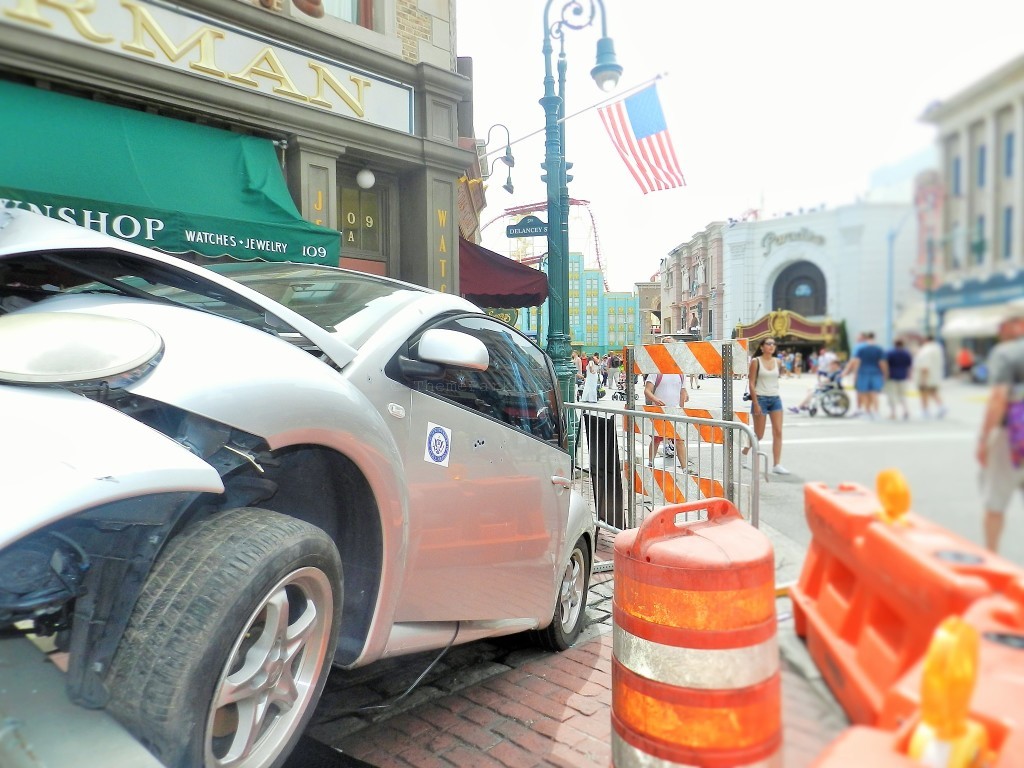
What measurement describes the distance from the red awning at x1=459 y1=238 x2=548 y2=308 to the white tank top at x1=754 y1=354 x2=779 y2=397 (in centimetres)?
810

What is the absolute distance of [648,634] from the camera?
1.71 metres

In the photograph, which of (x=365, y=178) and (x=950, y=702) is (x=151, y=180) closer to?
(x=365, y=178)

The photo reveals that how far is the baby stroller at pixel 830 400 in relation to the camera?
955mm

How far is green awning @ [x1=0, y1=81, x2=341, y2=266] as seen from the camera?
5055mm

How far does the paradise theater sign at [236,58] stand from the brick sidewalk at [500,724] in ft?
13.9

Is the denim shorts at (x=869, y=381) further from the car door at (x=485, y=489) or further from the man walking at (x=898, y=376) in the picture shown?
the car door at (x=485, y=489)

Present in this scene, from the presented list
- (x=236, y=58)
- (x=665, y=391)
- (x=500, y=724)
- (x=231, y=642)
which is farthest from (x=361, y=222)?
(x=231, y=642)

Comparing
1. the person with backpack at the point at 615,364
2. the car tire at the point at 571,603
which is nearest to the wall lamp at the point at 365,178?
the person with backpack at the point at 615,364

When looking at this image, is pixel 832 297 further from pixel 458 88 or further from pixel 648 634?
pixel 458 88

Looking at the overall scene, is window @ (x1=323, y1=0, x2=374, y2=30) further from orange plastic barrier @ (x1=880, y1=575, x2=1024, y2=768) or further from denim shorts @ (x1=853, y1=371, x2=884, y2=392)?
orange plastic barrier @ (x1=880, y1=575, x2=1024, y2=768)

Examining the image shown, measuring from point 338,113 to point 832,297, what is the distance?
8.24 metres

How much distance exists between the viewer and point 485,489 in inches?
109

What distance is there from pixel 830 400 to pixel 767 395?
442mm

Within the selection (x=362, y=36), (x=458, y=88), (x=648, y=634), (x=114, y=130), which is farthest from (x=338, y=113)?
(x=648, y=634)
